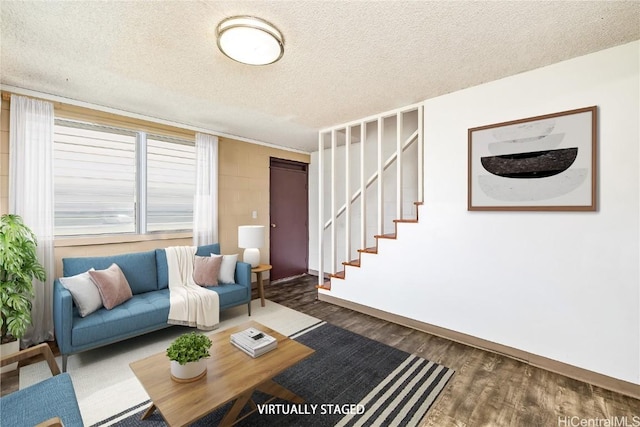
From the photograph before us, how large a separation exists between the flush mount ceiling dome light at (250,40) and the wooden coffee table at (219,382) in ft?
6.71

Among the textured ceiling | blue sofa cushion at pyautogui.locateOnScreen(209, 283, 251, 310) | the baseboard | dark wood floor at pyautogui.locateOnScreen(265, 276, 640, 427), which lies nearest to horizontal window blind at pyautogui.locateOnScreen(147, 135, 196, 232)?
the textured ceiling

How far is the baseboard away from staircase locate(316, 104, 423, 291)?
0.78m

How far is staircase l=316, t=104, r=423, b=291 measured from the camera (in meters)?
3.35

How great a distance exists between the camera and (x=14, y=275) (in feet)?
7.55

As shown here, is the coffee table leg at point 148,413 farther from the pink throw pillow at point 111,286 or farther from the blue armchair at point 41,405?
the pink throw pillow at point 111,286

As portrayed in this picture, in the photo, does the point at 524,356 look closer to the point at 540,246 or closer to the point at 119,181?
the point at 540,246

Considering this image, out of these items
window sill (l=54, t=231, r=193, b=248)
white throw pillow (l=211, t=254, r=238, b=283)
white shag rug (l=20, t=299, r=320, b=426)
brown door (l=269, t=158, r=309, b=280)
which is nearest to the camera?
white shag rug (l=20, t=299, r=320, b=426)

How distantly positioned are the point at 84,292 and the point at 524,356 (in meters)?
3.87

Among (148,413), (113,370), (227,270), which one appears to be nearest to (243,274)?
(227,270)

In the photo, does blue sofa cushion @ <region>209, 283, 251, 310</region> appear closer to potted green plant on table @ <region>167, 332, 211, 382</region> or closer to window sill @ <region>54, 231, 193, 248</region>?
window sill @ <region>54, 231, 193, 248</region>

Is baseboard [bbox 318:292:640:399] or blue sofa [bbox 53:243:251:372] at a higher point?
blue sofa [bbox 53:243:251:372]

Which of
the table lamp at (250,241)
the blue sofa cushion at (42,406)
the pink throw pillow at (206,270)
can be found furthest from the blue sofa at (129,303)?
the blue sofa cushion at (42,406)

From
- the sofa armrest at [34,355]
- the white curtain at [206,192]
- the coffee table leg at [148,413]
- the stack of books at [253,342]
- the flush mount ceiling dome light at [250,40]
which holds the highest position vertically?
the flush mount ceiling dome light at [250,40]

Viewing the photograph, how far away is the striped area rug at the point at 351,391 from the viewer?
5.66 ft
